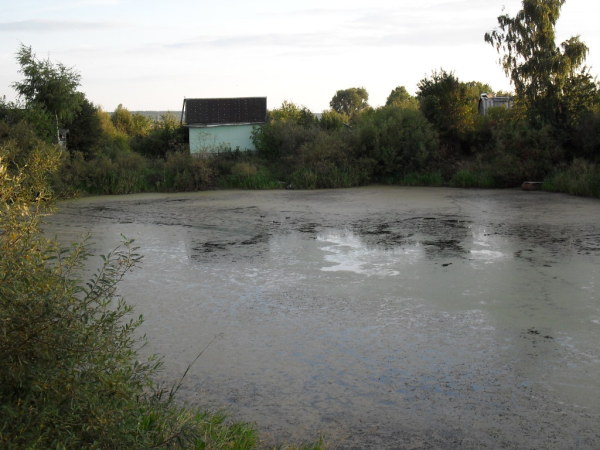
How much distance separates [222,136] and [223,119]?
49.9 inches

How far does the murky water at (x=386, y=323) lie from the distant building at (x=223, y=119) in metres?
14.9

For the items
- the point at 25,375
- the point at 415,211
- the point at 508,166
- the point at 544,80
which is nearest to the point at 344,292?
the point at 25,375

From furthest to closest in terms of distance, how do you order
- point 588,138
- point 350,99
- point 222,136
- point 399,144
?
point 350,99 < point 222,136 < point 399,144 < point 588,138

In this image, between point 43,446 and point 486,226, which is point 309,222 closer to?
point 486,226

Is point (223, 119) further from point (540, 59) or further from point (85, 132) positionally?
point (540, 59)

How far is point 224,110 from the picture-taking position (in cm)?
2706

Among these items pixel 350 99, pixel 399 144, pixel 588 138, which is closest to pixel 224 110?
pixel 399 144

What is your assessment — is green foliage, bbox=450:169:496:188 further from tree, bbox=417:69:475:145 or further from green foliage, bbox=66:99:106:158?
green foliage, bbox=66:99:106:158

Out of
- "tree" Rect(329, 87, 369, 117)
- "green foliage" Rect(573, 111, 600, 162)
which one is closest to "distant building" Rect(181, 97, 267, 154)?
"green foliage" Rect(573, 111, 600, 162)

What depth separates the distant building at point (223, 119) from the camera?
2503 cm

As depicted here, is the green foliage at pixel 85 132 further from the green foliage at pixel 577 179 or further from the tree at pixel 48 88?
the green foliage at pixel 577 179

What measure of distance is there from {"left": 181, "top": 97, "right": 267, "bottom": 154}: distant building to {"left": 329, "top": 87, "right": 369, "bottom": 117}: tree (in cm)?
4139

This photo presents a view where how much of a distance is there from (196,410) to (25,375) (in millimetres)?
1575

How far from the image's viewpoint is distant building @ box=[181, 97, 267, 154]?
985 inches
